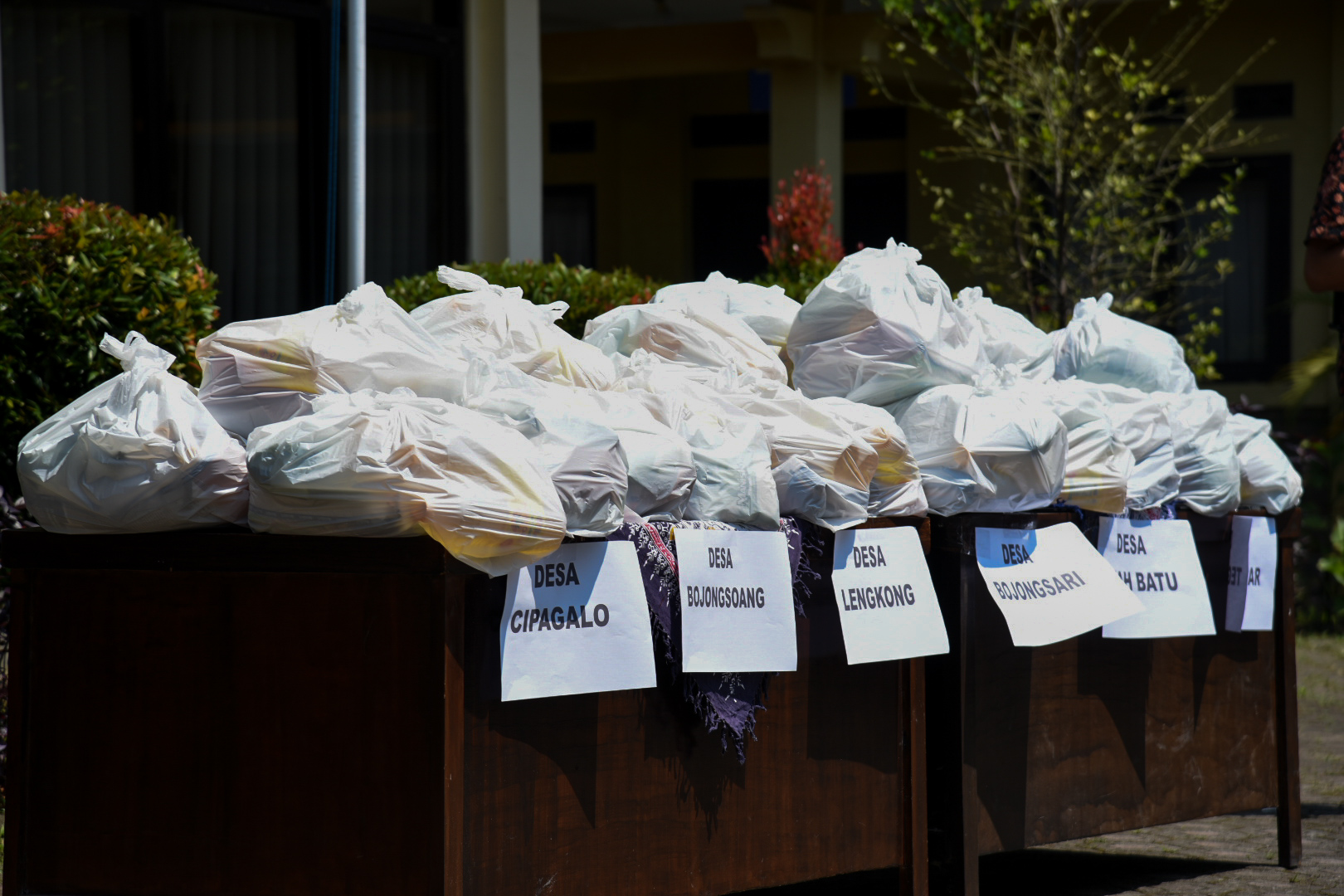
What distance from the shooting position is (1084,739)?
445 cm

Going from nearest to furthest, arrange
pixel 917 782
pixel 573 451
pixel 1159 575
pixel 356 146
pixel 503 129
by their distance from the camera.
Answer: pixel 573 451 < pixel 917 782 < pixel 1159 575 < pixel 356 146 < pixel 503 129

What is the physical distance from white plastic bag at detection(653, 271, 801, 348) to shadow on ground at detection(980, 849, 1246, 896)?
182 cm

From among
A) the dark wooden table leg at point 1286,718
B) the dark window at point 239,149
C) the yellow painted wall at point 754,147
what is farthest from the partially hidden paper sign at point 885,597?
the yellow painted wall at point 754,147

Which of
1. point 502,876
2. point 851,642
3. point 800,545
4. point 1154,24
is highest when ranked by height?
point 1154,24

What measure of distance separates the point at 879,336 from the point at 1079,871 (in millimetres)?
2058

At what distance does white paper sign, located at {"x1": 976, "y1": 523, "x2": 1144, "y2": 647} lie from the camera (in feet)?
13.4

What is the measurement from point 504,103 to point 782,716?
6.73 m

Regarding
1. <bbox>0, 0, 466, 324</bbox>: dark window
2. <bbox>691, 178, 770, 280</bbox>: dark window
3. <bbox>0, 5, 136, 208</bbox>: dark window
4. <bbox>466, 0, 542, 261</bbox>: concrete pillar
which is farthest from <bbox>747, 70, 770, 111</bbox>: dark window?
<bbox>0, 5, 136, 208</bbox>: dark window

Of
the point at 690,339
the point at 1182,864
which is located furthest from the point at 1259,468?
the point at 690,339

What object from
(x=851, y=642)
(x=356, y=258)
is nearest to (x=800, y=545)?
(x=851, y=642)

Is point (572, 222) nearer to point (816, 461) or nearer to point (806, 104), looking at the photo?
point (806, 104)

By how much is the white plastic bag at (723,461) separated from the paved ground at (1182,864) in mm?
1938

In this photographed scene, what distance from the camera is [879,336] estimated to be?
4199mm

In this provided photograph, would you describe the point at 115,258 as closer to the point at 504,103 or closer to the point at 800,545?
the point at 800,545
